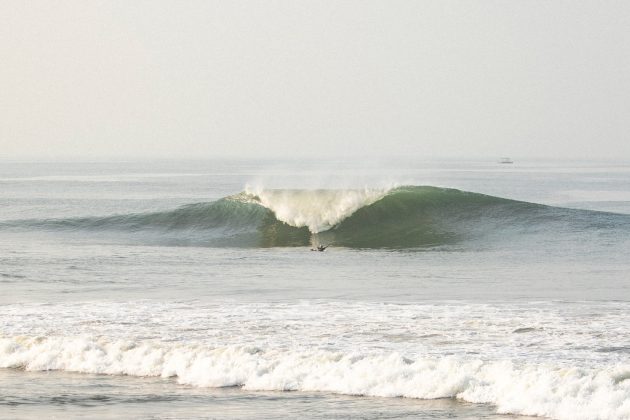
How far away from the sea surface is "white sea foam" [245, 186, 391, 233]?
666mm

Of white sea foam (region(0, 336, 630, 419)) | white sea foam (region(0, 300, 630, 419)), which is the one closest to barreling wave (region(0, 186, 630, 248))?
white sea foam (region(0, 300, 630, 419))

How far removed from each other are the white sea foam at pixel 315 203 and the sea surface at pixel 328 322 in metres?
0.67

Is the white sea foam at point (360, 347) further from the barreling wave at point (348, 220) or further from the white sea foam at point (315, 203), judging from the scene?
the white sea foam at point (315, 203)

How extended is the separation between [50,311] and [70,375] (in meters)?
4.49

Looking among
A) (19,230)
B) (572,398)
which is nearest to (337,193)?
(19,230)

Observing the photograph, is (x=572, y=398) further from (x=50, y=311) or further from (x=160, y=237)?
(x=160, y=237)

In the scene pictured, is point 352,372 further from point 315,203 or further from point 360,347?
point 315,203

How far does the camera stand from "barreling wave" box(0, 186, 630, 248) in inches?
1265

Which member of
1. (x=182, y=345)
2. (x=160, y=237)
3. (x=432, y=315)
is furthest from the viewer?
(x=160, y=237)

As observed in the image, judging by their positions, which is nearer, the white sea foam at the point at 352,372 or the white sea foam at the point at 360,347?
the white sea foam at the point at 352,372

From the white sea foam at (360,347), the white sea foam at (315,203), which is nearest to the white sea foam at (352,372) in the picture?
the white sea foam at (360,347)

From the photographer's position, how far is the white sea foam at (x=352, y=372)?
386 inches

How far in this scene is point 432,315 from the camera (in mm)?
15070

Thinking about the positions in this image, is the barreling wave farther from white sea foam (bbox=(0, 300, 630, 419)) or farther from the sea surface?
white sea foam (bbox=(0, 300, 630, 419))
